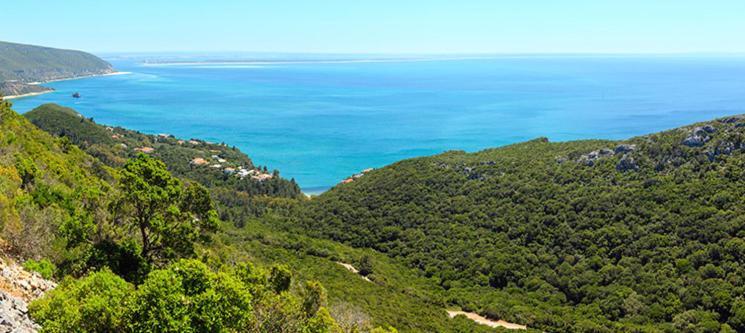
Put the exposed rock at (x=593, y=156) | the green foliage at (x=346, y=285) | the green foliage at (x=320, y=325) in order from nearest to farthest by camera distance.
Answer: the green foliage at (x=320, y=325) < the green foliage at (x=346, y=285) < the exposed rock at (x=593, y=156)

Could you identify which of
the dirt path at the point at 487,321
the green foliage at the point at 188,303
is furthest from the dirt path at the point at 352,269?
the green foliage at the point at 188,303

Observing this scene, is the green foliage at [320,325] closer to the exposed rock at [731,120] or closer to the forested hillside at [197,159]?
the forested hillside at [197,159]

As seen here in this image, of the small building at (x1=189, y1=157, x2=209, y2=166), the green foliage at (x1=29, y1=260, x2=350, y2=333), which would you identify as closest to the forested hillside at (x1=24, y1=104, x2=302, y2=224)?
the small building at (x1=189, y1=157, x2=209, y2=166)

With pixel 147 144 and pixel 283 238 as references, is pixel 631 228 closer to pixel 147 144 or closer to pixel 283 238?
pixel 283 238

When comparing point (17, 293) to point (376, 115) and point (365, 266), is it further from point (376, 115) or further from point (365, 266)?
point (376, 115)

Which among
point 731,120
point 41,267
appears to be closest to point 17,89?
point 41,267

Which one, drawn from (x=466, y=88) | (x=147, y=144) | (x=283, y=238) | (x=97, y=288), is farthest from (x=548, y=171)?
(x=466, y=88)

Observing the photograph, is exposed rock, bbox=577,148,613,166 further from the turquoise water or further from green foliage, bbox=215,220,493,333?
the turquoise water
